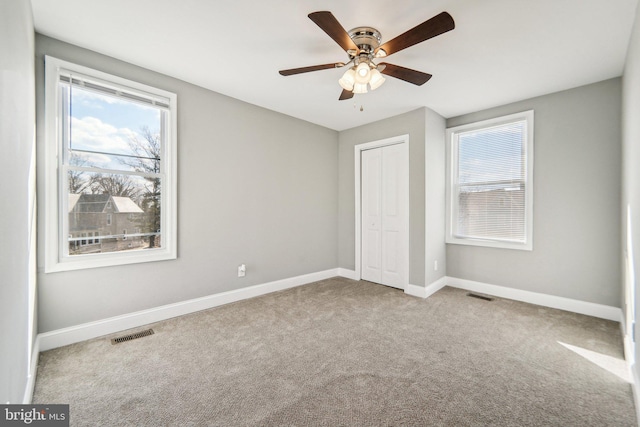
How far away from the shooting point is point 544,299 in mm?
3393

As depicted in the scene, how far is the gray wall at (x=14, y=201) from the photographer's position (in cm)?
112

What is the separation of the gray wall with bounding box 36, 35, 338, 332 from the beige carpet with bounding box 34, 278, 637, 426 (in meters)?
0.41

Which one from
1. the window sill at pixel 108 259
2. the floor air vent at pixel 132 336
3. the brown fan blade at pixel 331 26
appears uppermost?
the brown fan blade at pixel 331 26

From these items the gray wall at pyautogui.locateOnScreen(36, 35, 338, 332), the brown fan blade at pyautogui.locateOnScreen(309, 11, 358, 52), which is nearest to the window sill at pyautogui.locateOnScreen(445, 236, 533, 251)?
the gray wall at pyautogui.locateOnScreen(36, 35, 338, 332)

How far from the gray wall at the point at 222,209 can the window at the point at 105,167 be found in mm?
101

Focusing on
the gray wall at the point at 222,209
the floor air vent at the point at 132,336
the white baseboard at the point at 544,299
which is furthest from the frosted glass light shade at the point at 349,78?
the white baseboard at the point at 544,299

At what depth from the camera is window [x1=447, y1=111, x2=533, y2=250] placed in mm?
3541

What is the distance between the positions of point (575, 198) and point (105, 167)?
511 centimetres

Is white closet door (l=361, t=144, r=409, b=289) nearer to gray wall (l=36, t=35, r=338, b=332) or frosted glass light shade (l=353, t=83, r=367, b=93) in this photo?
gray wall (l=36, t=35, r=338, b=332)

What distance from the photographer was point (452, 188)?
4.16m

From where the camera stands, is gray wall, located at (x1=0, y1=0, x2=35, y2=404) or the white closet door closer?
gray wall, located at (x1=0, y1=0, x2=35, y2=404)

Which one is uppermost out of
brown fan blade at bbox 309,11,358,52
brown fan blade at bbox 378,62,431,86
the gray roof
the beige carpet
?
brown fan blade at bbox 309,11,358,52

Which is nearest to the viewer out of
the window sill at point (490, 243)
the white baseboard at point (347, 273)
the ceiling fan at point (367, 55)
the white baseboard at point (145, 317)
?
the ceiling fan at point (367, 55)

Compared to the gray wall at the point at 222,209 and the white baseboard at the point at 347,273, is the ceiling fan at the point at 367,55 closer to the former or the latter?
the gray wall at the point at 222,209
